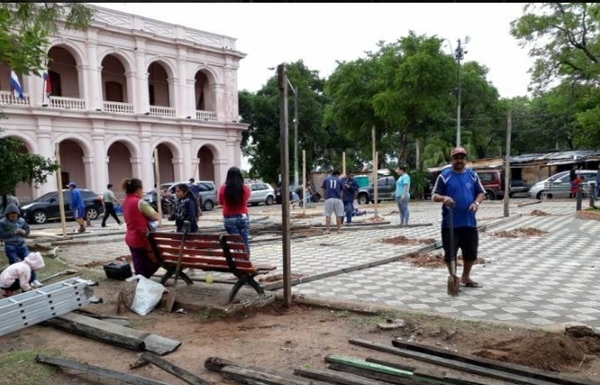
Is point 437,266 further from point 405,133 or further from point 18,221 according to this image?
point 405,133

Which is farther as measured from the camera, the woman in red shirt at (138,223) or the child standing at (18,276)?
the woman in red shirt at (138,223)

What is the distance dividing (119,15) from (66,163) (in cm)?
893

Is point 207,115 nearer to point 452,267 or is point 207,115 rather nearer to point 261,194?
point 261,194

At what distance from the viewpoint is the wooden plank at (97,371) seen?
3.45 metres

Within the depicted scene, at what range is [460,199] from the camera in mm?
5824

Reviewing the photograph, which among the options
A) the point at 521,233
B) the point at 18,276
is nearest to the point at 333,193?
the point at 521,233

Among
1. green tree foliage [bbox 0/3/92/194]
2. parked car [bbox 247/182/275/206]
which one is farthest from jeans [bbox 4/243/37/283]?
parked car [bbox 247/182/275/206]

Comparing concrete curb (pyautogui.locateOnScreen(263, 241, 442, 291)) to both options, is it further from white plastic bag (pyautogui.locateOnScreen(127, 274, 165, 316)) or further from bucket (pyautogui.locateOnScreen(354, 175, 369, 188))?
bucket (pyautogui.locateOnScreen(354, 175, 369, 188))

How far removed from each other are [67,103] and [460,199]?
25.1 meters

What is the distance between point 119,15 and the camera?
87.8ft

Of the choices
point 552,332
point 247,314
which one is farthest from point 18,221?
point 552,332

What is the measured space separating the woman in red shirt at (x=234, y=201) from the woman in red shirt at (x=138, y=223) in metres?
0.96

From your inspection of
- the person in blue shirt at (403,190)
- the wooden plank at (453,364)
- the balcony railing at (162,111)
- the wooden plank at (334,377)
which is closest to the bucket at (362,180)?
the balcony railing at (162,111)

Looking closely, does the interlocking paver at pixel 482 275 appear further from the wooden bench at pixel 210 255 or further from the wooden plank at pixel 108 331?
the wooden plank at pixel 108 331
